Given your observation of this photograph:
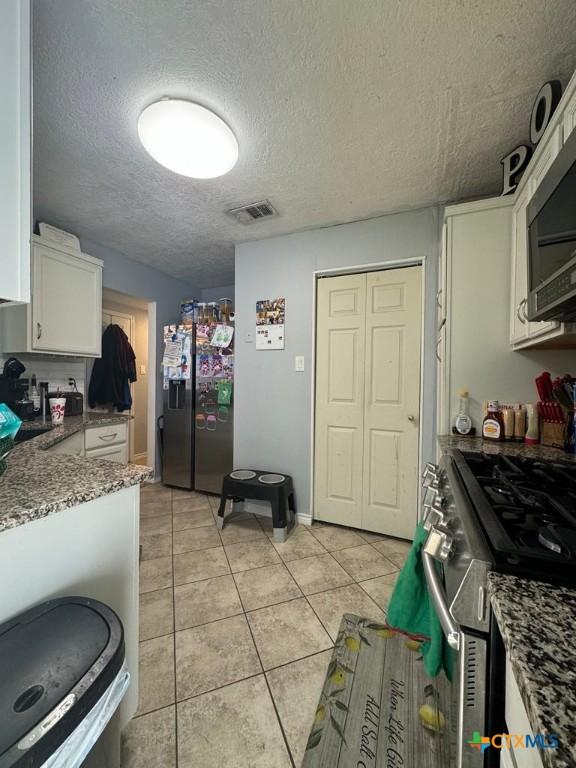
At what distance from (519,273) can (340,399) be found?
4.38ft

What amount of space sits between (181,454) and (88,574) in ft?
7.82

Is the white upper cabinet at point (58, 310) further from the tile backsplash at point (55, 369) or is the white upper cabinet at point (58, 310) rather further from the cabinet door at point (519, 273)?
the cabinet door at point (519, 273)

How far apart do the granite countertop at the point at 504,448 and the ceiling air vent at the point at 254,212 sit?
6.16 ft

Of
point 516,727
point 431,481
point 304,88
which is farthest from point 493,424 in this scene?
point 304,88

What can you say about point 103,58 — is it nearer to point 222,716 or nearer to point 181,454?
point 222,716

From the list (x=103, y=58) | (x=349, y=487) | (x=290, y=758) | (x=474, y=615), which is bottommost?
(x=290, y=758)

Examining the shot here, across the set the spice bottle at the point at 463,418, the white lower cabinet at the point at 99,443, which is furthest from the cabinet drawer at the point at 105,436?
→ the spice bottle at the point at 463,418

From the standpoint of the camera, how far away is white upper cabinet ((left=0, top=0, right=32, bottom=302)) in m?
0.74

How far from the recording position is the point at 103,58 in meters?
1.11

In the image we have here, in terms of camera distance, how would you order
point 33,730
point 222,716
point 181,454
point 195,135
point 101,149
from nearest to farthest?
point 33,730 → point 222,716 → point 195,135 → point 101,149 → point 181,454

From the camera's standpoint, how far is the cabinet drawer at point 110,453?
7.16 feet

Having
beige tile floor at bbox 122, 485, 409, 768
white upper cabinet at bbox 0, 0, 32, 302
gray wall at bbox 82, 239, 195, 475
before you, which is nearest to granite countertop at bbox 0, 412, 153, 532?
white upper cabinet at bbox 0, 0, 32, 302

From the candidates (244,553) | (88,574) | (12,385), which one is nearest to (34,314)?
(12,385)

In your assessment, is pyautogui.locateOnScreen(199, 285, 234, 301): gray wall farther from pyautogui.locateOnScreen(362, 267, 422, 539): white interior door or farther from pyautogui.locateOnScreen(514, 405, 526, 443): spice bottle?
pyautogui.locateOnScreen(514, 405, 526, 443): spice bottle
